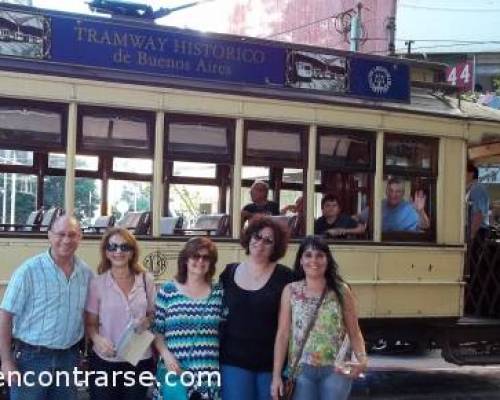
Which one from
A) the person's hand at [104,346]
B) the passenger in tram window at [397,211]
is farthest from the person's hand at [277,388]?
the passenger in tram window at [397,211]

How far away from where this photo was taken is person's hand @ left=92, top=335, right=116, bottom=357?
4020 millimetres

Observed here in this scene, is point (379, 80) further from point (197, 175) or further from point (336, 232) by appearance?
point (197, 175)

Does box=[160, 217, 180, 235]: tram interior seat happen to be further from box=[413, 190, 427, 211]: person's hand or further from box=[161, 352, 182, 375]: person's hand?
box=[161, 352, 182, 375]: person's hand

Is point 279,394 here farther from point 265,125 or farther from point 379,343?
point 379,343

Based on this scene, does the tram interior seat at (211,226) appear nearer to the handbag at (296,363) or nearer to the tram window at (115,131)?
the tram window at (115,131)

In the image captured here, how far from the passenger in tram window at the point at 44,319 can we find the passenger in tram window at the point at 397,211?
4.06 metres

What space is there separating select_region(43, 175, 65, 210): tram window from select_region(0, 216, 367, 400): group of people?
8.07 feet

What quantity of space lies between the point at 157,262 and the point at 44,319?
246cm

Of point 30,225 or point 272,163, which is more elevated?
point 272,163

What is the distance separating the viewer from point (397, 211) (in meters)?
7.57

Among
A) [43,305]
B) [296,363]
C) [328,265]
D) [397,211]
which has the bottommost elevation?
[296,363]

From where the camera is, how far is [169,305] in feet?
13.1

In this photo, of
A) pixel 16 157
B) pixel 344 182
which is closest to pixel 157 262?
pixel 16 157

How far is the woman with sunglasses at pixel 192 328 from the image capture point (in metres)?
3.98
